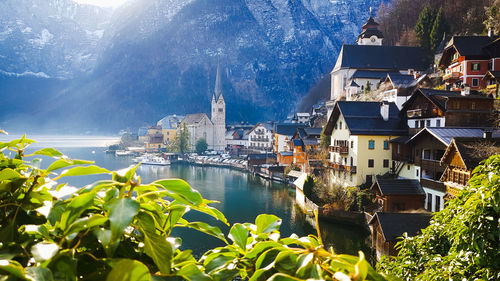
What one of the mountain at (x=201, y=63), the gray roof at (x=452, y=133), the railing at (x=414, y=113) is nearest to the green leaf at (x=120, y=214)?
the gray roof at (x=452, y=133)

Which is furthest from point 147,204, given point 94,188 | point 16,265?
point 16,265

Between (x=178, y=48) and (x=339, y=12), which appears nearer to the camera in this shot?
(x=339, y=12)

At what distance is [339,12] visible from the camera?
135 metres

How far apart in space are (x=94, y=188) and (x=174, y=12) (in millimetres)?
174390

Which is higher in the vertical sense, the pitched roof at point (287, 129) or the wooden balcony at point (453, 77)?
the wooden balcony at point (453, 77)

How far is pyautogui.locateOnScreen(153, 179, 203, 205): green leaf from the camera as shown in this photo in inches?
25.3

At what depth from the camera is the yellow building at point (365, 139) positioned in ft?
67.3

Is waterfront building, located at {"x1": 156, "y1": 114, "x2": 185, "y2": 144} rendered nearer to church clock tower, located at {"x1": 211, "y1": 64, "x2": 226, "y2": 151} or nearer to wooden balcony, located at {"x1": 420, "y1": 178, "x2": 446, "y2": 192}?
church clock tower, located at {"x1": 211, "y1": 64, "x2": 226, "y2": 151}

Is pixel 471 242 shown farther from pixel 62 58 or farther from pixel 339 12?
pixel 62 58

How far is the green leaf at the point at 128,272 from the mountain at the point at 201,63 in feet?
390

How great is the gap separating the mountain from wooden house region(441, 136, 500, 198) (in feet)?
349

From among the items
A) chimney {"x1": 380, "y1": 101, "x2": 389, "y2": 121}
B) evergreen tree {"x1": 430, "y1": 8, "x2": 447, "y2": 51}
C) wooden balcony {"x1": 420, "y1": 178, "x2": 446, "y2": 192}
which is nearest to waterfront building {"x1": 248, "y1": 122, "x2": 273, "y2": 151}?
evergreen tree {"x1": 430, "y1": 8, "x2": 447, "y2": 51}

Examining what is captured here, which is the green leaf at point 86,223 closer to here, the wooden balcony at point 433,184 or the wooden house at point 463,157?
the wooden house at point 463,157

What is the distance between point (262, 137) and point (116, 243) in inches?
2259
